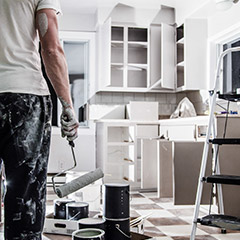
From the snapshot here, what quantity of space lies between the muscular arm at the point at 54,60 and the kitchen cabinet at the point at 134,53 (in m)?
3.78

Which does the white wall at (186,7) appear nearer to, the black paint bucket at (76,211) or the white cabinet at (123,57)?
the white cabinet at (123,57)

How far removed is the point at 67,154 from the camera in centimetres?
566

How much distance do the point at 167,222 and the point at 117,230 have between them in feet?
4.01

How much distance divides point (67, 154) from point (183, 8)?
103 inches

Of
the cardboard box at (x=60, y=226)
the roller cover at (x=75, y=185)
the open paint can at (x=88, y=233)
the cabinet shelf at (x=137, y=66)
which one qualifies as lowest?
the cardboard box at (x=60, y=226)

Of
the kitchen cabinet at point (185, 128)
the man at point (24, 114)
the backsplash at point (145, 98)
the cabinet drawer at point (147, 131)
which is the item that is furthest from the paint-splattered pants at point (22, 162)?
the backsplash at point (145, 98)

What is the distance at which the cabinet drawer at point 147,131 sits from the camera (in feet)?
16.5

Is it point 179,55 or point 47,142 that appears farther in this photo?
point 179,55

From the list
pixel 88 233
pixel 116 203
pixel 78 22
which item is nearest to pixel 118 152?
pixel 78 22

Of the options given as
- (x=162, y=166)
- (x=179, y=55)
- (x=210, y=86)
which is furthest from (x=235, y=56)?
(x=162, y=166)

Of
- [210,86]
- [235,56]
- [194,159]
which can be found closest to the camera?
[194,159]

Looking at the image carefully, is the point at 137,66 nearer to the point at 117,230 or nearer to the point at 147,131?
the point at 147,131

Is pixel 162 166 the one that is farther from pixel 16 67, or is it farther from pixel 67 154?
pixel 16 67

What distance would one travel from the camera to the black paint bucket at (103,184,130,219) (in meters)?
2.07
